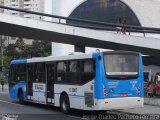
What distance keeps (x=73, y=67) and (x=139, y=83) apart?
10.2 ft

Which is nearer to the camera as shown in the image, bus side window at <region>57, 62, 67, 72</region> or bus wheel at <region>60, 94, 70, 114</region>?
bus wheel at <region>60, 94, 70, 114</region>

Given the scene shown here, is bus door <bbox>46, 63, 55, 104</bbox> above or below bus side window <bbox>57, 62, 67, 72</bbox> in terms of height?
below

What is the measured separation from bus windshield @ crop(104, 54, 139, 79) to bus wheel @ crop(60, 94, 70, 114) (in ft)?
10.5

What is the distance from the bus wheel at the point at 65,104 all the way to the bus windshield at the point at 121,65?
3197 millimetres

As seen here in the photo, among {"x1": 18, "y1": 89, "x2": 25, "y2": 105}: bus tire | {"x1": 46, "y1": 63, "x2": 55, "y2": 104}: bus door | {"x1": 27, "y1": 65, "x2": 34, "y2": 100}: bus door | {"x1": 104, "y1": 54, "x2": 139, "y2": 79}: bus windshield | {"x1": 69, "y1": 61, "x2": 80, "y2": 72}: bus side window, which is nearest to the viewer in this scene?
{"x1": 104, "y1": 54, "x2": 139, "y2": 79}: bus windshield

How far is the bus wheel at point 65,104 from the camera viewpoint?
21.2 metres

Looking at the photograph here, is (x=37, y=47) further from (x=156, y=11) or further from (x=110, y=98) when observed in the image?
(x=110, y=98)

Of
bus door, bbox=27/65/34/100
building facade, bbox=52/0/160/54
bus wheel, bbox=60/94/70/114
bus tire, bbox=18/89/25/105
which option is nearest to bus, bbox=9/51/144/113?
bus wheel, bbox=60/94/70/114

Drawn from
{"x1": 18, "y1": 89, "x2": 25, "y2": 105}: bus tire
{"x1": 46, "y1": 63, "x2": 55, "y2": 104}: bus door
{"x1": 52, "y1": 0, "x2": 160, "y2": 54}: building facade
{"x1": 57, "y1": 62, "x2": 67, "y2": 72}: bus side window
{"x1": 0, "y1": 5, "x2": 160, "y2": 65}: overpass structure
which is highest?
{"x1": 52, "y1": 0, "x2": 160, "y2": 54}: building facade

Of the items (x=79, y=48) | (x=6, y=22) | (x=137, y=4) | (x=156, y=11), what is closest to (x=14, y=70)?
(x=6, y=22)

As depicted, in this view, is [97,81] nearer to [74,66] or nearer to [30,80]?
[74,66]

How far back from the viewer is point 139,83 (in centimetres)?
1972

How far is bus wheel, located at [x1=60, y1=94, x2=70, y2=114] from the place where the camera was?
833 inches

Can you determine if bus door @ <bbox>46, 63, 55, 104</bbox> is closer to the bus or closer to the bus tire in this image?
the bus
